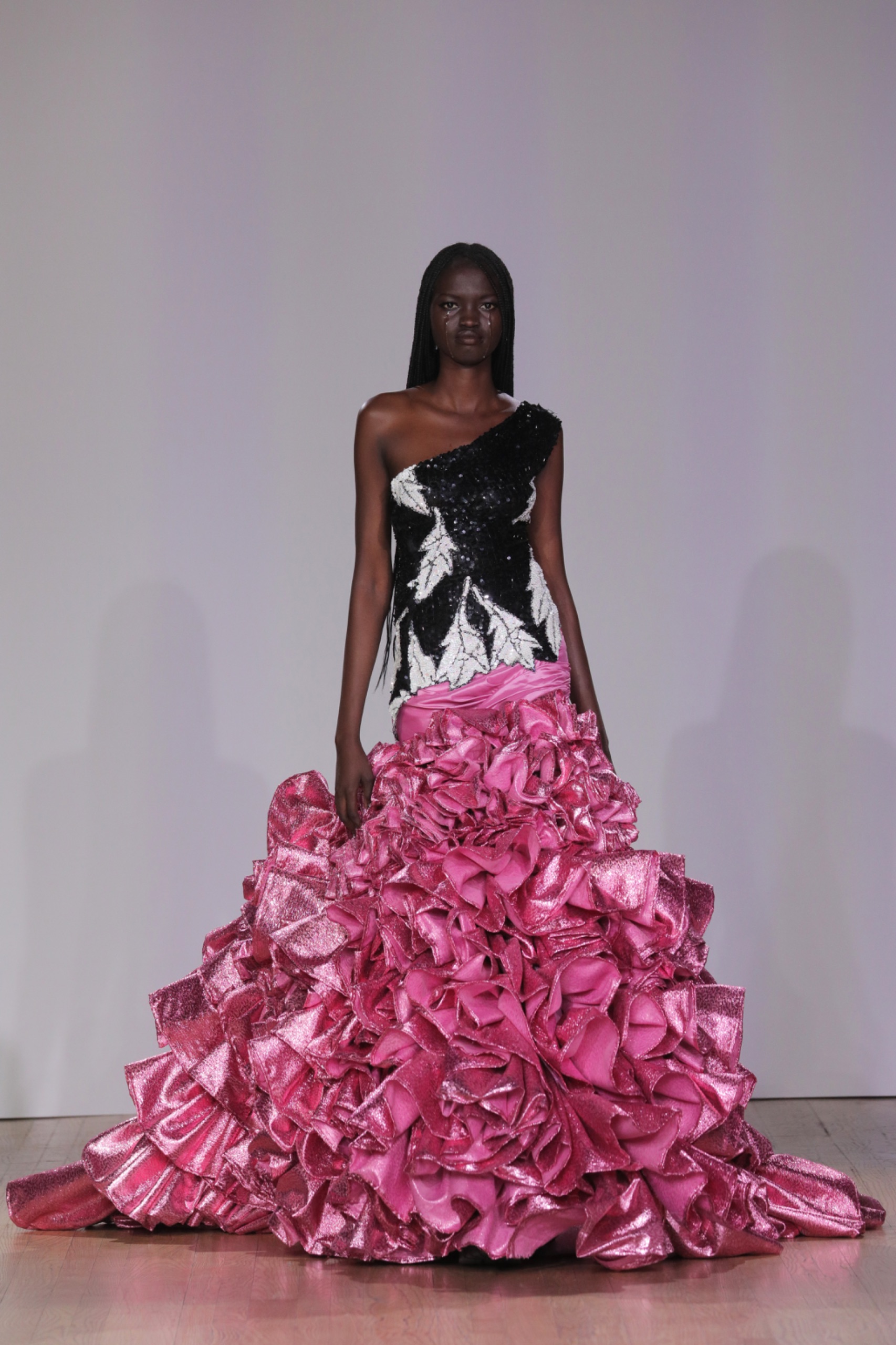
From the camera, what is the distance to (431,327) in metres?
3.17

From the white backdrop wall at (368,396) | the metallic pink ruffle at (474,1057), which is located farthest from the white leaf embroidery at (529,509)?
the white backdrop wall at (368,396)

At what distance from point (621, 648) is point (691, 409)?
66 cm

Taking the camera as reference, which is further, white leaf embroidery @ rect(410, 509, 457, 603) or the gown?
white leaf embroidery @ rect(410, 509, 457, 603)

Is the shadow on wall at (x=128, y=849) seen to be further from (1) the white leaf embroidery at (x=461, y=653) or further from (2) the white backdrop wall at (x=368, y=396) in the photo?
(1) the white leaf embroidery at (x=461, y=653)

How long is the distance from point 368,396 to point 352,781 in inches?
68.9

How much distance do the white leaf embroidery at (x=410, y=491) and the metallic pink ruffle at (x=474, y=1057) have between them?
390mm

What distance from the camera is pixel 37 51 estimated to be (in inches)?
172

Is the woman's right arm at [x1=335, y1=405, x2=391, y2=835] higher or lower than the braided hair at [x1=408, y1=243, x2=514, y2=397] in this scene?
lower

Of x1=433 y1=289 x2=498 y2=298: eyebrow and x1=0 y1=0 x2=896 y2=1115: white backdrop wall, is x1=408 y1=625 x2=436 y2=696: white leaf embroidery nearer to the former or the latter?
x1=433 y1=289 x2=498 y2=298: eyebrow

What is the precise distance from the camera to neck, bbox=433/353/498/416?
3.13 meters

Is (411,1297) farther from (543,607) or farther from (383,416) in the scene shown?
(383,416)

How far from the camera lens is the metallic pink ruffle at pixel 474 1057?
2.60 m

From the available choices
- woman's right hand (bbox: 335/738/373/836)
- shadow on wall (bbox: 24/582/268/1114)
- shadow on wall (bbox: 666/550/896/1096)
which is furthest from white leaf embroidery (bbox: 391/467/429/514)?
shadow on wall (bbox: 666/550/896/1096)

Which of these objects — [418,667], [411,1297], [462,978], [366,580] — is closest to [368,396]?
[366,580]
